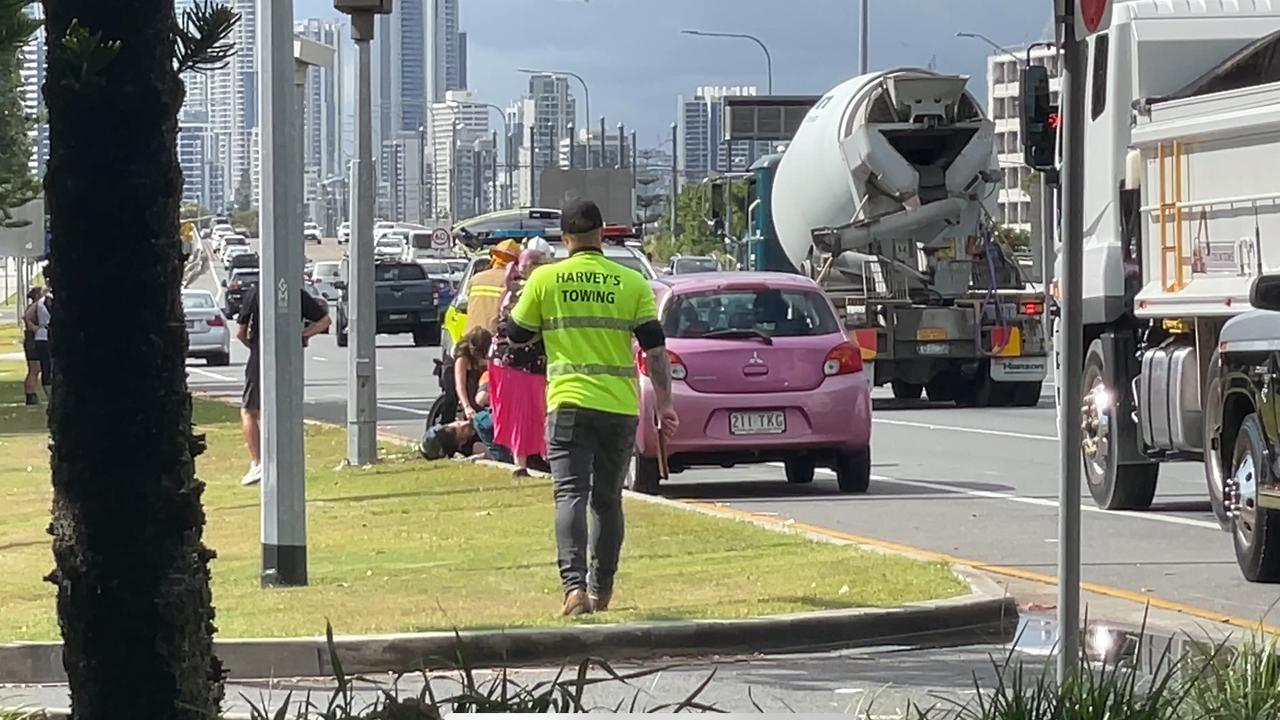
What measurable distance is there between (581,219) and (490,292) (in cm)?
831

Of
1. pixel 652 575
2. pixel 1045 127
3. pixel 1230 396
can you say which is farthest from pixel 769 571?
pixel 1045 127

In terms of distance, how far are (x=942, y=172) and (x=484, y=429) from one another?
10.9 m

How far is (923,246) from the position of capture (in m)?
27.9

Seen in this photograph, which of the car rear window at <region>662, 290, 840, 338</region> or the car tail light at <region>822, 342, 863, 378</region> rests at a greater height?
the car rear window at <region>662, 290, 840, 338</region>

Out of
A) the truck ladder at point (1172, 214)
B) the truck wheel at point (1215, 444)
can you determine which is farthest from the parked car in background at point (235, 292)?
the truck wheel at point (1215, 444)

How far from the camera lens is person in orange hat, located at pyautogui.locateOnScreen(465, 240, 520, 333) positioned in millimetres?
18188

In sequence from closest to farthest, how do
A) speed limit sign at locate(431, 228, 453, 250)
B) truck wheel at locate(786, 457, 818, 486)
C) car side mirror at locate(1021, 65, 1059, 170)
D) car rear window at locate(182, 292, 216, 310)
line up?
car side mirror at locate(1021, 65, 1059, 170)
truck wheel at locate(786, 457, 818, 486)
car rear window at locate(182, 292, 216, 310)
speed limit sign at locate(431, 228, 453, 250)

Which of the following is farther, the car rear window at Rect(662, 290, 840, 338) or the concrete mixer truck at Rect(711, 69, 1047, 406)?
the concrete mixer truck at Rect(711, 69, 1047, 406)

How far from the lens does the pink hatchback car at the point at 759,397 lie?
16328 mm

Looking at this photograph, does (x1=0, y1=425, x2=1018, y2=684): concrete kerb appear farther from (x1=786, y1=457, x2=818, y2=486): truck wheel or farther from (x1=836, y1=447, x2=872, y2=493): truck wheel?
(x1=786, y1=457, x2=818, y2=486): truck wheel

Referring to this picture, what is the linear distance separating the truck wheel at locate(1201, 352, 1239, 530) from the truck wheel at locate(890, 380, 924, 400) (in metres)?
16.5

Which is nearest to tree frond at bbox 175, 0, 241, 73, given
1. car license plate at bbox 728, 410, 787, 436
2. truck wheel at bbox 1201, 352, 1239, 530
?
truck wheel at bbox 1201, 352, 1239, 530

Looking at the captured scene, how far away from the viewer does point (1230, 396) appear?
39.6 feet

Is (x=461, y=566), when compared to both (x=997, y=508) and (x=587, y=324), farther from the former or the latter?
(x=997, y=508)
